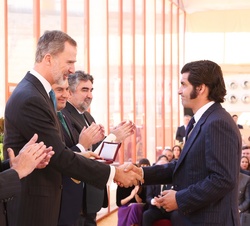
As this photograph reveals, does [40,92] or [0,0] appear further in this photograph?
[0,0]

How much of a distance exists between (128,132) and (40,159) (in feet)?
6.94

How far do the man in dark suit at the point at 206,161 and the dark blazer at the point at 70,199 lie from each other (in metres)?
0.92

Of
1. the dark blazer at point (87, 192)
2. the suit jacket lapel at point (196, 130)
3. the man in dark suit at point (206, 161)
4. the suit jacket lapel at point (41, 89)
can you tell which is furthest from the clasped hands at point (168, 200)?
the dark blazer at point (87, 192)

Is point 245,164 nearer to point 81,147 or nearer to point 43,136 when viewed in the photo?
point 81,147

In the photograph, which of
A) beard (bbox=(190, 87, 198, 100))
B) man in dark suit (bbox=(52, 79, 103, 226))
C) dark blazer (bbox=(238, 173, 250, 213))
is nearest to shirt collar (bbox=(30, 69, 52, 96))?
man in dark suit (bbox=(52, 79, 103, 226))

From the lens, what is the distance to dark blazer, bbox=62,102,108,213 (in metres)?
4.47

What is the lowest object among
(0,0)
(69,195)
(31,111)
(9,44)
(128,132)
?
(69,195)

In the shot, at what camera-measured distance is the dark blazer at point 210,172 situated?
312 cm

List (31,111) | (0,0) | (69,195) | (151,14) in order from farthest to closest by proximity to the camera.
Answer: (151,14) → (0,0) → (69,195) → (31,111)

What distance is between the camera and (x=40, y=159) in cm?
279

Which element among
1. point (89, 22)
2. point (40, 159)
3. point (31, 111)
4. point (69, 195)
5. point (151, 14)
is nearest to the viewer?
point (40, 159)

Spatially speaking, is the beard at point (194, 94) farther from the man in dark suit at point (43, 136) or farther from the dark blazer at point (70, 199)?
the dark blazer at point (70, 199)

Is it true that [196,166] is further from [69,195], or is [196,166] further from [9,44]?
[9,44]

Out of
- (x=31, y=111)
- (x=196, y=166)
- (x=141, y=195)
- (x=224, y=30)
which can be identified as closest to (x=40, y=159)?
(x=31, y=111)
